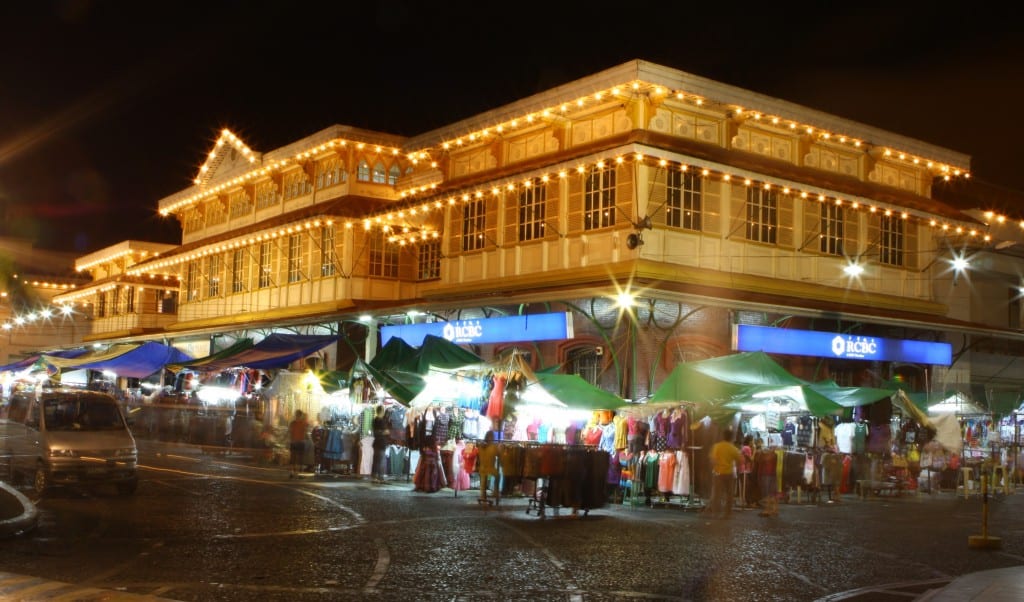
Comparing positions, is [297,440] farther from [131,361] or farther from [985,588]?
[985,588]

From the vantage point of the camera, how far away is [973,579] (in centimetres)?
1202

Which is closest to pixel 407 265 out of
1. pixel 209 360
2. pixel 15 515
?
pixel 209 360

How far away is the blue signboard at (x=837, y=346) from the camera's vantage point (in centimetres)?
2573

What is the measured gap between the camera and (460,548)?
44.5 feet

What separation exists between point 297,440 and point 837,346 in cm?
1431

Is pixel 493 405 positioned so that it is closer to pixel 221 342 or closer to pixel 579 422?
pixel 579 422

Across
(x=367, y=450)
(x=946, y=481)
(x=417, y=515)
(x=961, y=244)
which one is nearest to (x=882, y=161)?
(x=961, y=244)

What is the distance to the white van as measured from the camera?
18969 mm

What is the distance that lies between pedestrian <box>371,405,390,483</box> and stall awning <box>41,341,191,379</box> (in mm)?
12555

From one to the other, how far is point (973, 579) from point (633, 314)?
1266cm

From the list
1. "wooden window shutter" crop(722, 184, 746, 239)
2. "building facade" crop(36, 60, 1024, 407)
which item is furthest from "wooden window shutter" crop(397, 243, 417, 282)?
"wooden window shutter" crop(722, 184, 746, 239)

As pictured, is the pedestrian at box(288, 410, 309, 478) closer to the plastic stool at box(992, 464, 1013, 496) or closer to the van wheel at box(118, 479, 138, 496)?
the van wheel at box(118, 479, 138, 496)

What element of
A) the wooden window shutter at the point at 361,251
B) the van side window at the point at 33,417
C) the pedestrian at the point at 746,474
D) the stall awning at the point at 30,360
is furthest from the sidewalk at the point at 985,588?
the stall awning at the point at 30,360

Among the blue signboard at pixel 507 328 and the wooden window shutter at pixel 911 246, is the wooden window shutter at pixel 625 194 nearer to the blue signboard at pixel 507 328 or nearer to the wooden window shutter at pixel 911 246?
the blue signboard at pixel 507 328
